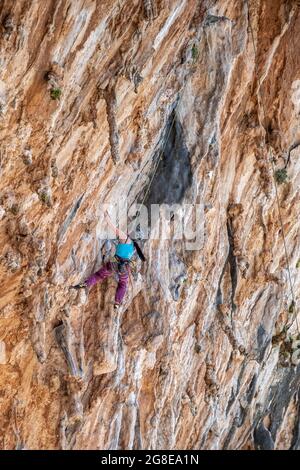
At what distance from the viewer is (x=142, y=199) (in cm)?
1327

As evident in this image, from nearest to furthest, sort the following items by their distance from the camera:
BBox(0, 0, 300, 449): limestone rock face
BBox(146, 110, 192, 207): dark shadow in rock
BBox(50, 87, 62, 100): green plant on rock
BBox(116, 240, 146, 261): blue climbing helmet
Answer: BBox(50, 87, 62, 100): green plant on rock, BBox(0, 0, 300, 449): limestone rock face, BBox(116, 240, 146, 261): blue climbing helmet, BBox(146, 110, 192, 207): dark shadow in rock

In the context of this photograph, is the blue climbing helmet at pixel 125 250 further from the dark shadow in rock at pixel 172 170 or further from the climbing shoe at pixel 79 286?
the dark shadow in rock at pixel 172 170

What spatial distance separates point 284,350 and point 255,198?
594 centimetres

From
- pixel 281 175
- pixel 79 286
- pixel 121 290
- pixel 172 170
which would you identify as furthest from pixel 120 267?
pixel 281 175

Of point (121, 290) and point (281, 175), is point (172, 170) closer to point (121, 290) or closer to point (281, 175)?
point (121, 290)

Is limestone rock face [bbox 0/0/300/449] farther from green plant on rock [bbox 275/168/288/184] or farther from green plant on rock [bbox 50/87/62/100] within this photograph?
green plant on rock [bbox 275/168/288/184]

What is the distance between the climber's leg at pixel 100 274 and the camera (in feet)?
40.3

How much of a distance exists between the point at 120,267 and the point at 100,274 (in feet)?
1.63

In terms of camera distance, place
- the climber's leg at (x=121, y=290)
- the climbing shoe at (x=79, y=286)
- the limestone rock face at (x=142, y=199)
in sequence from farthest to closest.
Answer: the climber's leg at (x=121, y=290)
the climbing shoe at (x=79, y=286)
the limestone rock face at (x=142, y=199)

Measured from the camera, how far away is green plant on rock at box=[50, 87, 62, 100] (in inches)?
411

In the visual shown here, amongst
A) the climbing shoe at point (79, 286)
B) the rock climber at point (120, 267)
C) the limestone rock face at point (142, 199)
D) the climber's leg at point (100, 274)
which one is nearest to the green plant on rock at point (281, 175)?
the limestone rock face at point (142, 199)

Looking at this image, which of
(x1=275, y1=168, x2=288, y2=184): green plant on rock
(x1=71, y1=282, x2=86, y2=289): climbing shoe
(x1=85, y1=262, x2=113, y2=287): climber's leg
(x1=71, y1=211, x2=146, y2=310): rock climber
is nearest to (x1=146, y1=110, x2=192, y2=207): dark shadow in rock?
(x1=71, y1=211, x2=146, y2=310): rock climber
